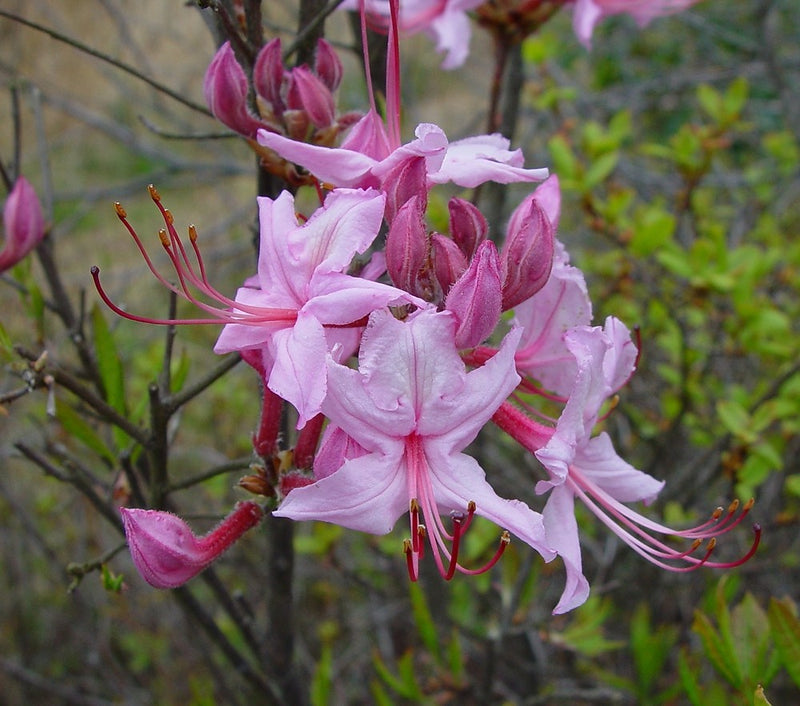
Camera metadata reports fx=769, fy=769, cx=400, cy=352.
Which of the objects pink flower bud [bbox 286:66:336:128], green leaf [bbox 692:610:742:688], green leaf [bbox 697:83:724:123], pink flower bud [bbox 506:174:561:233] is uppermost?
pink flower bud [bbox 286:66:336:128]

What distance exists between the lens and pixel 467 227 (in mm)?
Answer: 1055

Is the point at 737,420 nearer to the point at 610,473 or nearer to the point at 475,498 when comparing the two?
the point at 610,473

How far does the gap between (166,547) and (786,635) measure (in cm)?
91

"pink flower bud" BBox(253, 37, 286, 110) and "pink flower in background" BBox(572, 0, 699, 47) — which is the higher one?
"pink flower in background" BBox(572, 0, 699, 47)

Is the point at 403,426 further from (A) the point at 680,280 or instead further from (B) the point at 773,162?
(B) the point at 773,162

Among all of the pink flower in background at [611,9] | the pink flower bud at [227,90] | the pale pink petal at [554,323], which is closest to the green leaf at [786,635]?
the pale pink petal at [554,323]

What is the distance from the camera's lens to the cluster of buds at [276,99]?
1105 mm

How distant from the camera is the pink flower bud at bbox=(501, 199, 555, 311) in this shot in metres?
1.00

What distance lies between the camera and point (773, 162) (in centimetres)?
375

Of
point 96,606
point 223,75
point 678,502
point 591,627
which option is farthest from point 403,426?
point 96,606

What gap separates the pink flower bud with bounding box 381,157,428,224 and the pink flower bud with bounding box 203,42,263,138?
0.89 ft

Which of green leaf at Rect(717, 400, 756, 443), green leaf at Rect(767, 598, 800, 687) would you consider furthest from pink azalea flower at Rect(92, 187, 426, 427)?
green leaf at Rect(717, 400, 756, 443)

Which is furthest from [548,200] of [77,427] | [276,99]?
[77,427]

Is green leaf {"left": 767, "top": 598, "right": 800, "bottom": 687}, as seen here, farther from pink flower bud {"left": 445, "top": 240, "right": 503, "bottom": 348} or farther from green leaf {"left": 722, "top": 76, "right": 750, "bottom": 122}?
green leaf {"left": 722, "top": 76, "right": 750, "bottom": 122}
